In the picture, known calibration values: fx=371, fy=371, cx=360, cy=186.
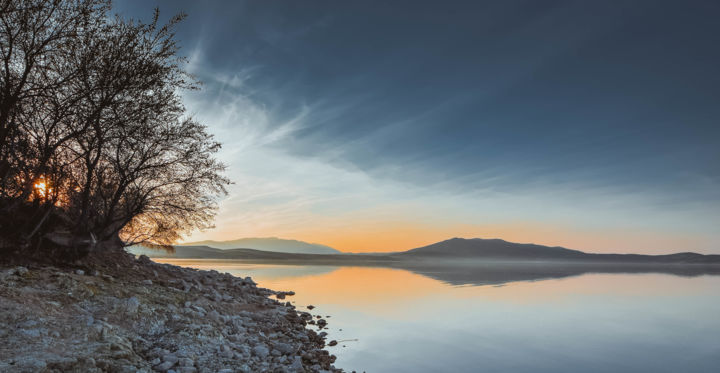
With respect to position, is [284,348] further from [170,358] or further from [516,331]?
[516,331]

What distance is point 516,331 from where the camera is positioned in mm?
12836

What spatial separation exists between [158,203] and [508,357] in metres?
13.3

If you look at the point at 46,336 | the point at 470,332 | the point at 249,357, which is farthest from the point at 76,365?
the point at 470,332

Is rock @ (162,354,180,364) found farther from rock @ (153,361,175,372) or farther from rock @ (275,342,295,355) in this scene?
rock @ (275,342,295,355)

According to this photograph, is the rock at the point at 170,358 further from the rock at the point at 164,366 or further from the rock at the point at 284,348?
the rock at the point at 284,348

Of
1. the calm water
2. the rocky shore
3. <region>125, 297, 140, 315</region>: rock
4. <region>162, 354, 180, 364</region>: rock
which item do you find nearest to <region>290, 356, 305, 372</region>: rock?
the rocky shore

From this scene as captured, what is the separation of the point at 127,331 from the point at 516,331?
38.1 ft

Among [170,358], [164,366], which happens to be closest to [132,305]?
[170,358]

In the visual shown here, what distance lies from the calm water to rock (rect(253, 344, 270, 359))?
200cm

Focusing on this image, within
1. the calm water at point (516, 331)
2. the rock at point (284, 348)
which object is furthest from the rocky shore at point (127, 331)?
the calm water at point (516, 331)

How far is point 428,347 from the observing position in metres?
10.9

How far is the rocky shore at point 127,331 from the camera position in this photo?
5770 mm

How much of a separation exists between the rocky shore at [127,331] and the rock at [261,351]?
0.02 meters

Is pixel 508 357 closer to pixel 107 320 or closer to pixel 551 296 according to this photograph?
pixel 107 320
